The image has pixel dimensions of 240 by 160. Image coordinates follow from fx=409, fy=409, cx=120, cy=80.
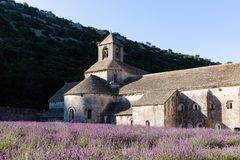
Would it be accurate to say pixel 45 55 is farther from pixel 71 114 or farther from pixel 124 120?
pixel 124 120

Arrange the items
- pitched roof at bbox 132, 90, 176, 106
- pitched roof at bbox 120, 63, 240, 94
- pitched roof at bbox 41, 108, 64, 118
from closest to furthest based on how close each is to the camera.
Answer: pitched roof at bbox 120, 63, 240, 94, pitched roof at bbox 132, 90, 176, 106, pitched roof at bbox 41, 108, 64, 118

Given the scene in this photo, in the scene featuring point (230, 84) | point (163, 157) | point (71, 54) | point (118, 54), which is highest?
point (71, 54)

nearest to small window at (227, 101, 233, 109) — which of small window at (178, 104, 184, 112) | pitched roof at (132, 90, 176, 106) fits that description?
small window at (178, 104, 184, 112)

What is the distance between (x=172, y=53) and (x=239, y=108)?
7990cm

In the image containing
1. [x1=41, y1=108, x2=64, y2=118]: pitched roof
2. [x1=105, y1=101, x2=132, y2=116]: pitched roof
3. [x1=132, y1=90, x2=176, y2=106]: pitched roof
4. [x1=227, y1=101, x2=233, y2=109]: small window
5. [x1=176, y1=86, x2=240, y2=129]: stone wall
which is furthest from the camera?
[x1=41, y1=108, x2=64, y2=118]: pitched roof

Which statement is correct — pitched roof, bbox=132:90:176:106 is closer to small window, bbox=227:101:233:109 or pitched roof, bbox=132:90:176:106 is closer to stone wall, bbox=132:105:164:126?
stone wall, bbox=132:105:164:126

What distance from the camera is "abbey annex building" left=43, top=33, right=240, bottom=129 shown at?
3095 centimetres

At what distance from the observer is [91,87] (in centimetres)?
3759

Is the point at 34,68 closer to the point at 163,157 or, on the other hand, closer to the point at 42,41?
the point at 42,41

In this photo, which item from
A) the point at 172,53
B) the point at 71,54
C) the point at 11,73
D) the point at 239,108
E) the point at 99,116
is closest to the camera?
the point at 239,108

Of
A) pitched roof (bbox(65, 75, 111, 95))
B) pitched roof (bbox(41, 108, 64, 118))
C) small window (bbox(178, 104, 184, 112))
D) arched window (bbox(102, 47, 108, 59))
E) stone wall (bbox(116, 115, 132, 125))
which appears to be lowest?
stone wall (bbox(116, 115, 132, 125))

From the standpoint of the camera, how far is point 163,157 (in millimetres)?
5617

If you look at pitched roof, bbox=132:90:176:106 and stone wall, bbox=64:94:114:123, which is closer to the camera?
pitched roof, bbox=132:90:176:106

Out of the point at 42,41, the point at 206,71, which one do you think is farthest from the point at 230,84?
the point at 42,41
